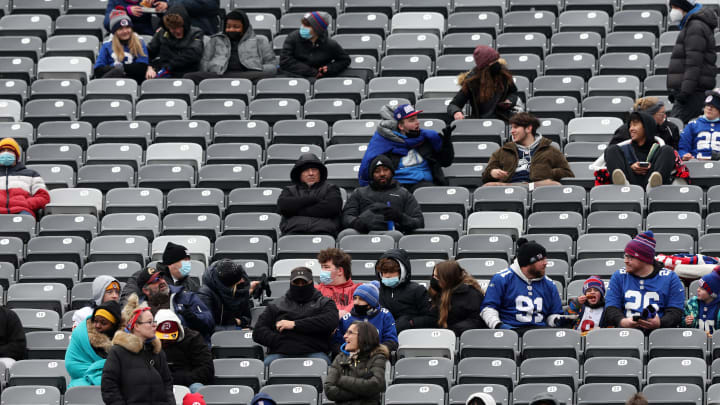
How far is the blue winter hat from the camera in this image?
13.4m


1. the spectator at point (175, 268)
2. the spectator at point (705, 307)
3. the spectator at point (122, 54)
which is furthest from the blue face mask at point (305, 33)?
the spectator at point (705, 307)

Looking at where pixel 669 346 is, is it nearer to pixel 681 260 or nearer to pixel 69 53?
pixel 681 260

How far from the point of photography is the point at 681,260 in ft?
47.0

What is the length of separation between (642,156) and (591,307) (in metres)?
2.53

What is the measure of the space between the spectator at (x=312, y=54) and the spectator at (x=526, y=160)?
3104 mm

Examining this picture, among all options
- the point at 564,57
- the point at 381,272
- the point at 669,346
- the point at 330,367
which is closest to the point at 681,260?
the point at 669,346

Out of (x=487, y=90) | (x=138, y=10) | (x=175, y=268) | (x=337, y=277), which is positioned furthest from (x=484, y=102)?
(x=138, y=10)

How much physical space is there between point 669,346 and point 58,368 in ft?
16.4

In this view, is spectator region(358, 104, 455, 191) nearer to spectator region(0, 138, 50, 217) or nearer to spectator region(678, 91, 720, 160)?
spectator region(678, 91, 720, 160)

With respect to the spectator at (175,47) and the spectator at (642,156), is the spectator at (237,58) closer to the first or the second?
the spectator at (175,47)

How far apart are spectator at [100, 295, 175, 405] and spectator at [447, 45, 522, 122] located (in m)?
6.17

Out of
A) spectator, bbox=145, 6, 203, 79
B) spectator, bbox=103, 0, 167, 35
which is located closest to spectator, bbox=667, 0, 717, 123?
spectator, bbox=145, 6, 203, 79

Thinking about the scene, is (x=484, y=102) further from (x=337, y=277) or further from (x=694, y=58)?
(x=337, y=277)

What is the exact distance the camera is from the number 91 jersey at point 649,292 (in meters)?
13.7
